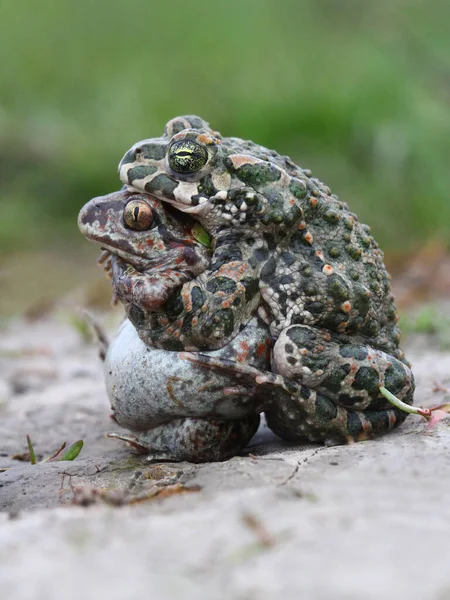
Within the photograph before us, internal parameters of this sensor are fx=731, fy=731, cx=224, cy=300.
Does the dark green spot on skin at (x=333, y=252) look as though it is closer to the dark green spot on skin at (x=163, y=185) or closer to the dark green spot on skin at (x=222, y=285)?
the dark green spot on skin at (x=222, y=285)

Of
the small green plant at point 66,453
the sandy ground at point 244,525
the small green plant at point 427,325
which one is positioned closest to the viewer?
the sandy ground at point 244,525

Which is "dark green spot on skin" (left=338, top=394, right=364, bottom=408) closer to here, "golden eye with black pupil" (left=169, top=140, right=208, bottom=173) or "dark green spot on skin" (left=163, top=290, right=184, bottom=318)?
"dark green spot on skin" (left=163, top=290, right=184, bottom=318)

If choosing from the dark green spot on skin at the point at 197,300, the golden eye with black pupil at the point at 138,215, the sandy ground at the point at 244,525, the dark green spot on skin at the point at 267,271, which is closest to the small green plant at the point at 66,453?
the sandy ground at the point at 244,525

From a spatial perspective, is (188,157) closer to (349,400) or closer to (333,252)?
(333,252)

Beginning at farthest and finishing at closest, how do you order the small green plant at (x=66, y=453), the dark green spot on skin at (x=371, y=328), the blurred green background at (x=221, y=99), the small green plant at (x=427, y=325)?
the blurred green background at (x=221, y=99) < the small green plant at (x=427, y=325) < the small green plant at (x=66, y=453) < the dark green spot on skin at (x=371, y=328)

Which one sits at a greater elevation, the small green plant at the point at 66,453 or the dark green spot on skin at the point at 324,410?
the dark green spot on skin at the point at 324,410

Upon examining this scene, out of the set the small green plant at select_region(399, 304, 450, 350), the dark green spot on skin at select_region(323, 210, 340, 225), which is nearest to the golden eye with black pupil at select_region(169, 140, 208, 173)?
the dark green spot on skin at select_region(323, 210, 340, 225)

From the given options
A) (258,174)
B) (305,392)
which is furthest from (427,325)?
(258,174)
